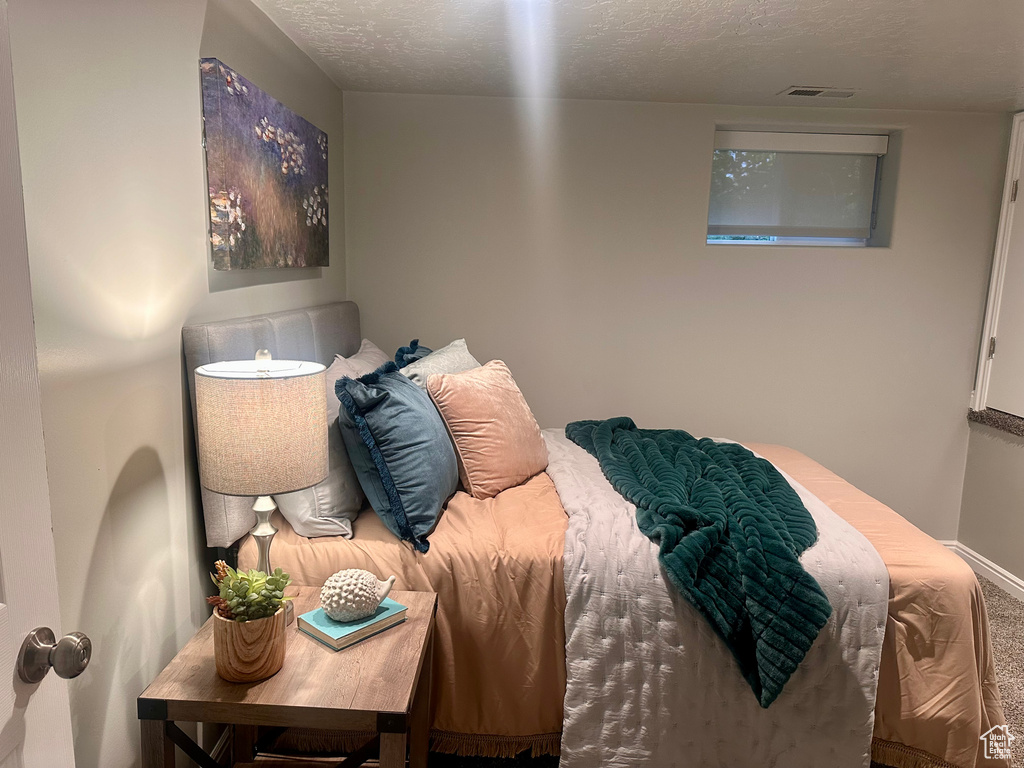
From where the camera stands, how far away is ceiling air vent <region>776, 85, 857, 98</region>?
3072 mm

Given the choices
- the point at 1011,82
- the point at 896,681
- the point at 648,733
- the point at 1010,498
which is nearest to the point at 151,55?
the point at 648,733

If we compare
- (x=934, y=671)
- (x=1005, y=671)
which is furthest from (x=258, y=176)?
(x=1005, y=671)

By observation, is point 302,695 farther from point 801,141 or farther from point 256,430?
point 801,141

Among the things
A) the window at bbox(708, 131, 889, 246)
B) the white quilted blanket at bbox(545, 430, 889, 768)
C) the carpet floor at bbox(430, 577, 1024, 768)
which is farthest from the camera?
the window at bbox(708, 131, 889, 246)

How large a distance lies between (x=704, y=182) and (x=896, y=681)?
2.42 metres

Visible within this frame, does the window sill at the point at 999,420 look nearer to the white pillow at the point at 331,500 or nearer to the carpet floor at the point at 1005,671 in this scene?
the carpet floor at the point at 1005,671

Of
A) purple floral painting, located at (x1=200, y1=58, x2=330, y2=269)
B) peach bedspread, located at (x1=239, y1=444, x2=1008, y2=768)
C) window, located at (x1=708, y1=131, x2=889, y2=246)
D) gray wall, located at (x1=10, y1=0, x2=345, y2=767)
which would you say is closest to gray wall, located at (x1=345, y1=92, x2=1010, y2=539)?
window, located at (x1=708, y1=131, x2=889, y2=246)

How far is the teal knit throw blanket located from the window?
1.89 metres

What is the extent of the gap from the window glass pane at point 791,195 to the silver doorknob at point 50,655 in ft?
11.4

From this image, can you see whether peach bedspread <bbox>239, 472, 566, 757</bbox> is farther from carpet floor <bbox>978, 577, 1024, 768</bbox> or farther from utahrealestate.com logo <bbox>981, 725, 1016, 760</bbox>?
carpet floor <bbox>978, 577, 1024, 768</bbox>

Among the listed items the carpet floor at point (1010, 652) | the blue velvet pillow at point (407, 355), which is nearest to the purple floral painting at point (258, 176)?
the blue velvet pillow at point (407, 355)

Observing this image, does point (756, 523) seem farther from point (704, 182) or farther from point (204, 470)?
point (704, 182)

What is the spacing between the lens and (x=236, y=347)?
1.82 m

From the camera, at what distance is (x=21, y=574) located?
825 mm
